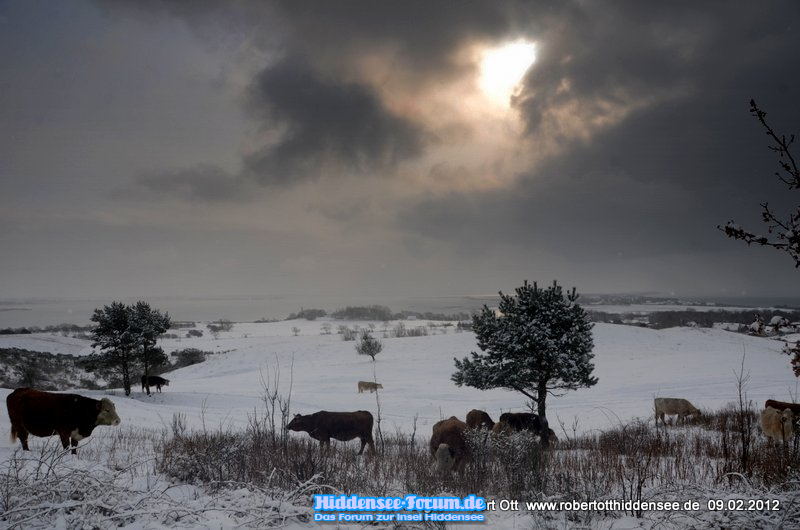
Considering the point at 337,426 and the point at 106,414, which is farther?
the point at 337,426

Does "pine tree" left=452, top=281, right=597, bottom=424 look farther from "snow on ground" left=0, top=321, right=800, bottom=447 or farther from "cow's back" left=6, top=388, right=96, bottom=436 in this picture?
"cow's back" left=6, top=388, right=96, bottom=436

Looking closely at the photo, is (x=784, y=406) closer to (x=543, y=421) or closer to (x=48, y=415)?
(x=543, y=421)

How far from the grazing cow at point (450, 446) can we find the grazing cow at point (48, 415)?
629 centimetres

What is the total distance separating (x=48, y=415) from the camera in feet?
23.5

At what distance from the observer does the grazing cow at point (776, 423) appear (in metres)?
8.50

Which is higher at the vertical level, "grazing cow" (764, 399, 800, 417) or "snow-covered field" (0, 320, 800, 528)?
"grazing cow" (764, 399, 800, 417)

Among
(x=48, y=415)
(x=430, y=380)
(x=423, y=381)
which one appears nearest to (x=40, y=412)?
(x=48, y=415)

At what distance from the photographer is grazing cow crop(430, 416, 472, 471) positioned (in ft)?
22.3

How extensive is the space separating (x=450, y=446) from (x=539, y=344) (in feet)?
17.5

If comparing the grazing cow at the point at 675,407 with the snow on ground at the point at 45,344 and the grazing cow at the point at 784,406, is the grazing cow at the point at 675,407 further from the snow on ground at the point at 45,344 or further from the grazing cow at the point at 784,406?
the snow on ground at the point at 45,344

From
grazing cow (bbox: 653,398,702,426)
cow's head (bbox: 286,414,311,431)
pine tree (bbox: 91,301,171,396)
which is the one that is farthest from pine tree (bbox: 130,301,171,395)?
grazing cow (bbox: 653,398,702,426)

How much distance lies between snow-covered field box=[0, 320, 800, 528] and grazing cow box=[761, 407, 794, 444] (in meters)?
1.61

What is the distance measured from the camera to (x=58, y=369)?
131 feet

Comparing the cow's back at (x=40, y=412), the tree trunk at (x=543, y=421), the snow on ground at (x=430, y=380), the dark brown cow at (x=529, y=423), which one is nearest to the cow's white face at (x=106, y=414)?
the cow's back at (x=40, y=412)
